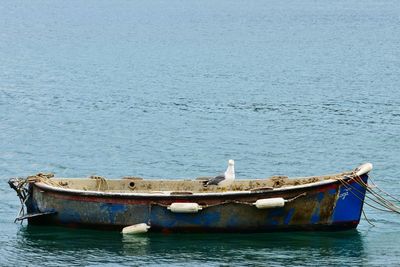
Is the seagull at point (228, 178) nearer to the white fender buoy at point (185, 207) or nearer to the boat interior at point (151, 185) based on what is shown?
the boat interior at point (151, 185)

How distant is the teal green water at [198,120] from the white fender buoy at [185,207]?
1022mm

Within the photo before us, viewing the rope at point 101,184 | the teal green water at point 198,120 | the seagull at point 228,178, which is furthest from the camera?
the rope at point 101,184

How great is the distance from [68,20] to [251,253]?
110 metres

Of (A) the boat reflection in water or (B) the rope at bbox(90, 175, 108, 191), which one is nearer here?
(A) the boat reflection in water

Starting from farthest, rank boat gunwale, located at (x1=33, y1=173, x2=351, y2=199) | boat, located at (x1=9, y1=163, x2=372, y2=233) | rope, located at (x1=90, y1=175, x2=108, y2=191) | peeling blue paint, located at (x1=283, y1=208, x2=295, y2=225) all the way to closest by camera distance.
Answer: rope, located at (x1=90, y1=175, x2=108, y2=191) < peeling blue paint, located at (x1=283, y1=208, x2=295, y2=225) < boat, located at (x1=9, y1=163, x2=372, y2=233) < boat gunwale, located at (x1=33, y1=173, x2=351, y2=199)

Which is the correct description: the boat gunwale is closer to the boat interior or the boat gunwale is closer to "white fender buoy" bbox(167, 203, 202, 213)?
"white fender buoy" bbox(167, 203, 202, 213)

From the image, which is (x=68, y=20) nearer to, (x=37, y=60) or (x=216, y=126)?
(x=37, y=60)

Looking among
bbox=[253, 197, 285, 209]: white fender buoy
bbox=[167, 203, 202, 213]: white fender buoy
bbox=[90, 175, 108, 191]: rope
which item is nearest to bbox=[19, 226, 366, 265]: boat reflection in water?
bbox=[167, 203, 202, 213]: white fender buoy

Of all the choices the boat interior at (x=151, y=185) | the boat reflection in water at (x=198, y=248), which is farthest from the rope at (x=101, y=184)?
the boat reflection in water at (x=198, y=248)

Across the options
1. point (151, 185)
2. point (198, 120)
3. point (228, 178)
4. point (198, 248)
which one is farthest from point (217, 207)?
point (198, 120)

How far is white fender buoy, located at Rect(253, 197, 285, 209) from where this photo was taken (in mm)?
28125

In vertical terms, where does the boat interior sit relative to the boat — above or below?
above

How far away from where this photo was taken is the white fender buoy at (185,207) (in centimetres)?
2836

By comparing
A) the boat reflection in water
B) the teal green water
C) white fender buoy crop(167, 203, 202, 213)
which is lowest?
the boat reflection in water
